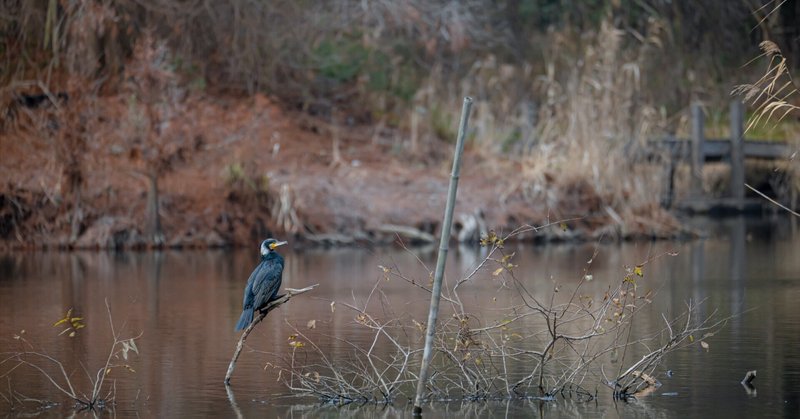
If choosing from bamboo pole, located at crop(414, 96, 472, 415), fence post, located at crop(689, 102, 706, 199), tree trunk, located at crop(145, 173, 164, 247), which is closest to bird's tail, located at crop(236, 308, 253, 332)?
bamboo pole, located at crop(414, 96, 472, 415)

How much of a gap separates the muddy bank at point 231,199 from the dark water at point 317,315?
835mm

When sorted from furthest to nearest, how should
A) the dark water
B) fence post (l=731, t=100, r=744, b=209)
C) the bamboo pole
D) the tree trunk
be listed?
fence post (l=731, t=100, r=744, b=209)
the tree trunk
the dark water
the bamboo pole

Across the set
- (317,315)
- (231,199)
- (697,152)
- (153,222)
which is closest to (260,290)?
(317,315)

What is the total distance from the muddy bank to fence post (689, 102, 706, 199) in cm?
392

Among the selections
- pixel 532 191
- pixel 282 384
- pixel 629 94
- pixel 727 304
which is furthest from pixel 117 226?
pixel 282 384

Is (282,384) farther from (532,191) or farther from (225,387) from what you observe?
(532,191)

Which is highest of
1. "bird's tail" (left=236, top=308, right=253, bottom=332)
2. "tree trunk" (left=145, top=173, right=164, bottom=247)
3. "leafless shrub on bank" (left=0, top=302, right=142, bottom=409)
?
"tree trunk" (left=145, top=173, right=164, bottom=247)

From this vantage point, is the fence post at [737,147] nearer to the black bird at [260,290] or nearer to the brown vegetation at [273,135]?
the brown vegetation at [273,135]

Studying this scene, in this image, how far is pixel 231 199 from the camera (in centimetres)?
2198

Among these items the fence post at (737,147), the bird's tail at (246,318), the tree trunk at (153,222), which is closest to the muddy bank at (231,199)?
the tree trunk at (153,222)

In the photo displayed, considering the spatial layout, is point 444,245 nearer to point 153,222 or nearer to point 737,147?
point 153,222

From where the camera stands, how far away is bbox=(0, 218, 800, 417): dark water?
9250 mm

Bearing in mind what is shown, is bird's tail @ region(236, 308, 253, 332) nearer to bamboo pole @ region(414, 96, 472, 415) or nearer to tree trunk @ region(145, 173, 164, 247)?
bamboo pole @ region(414, 96, 472, 415)

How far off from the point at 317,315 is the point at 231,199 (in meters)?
8.50
